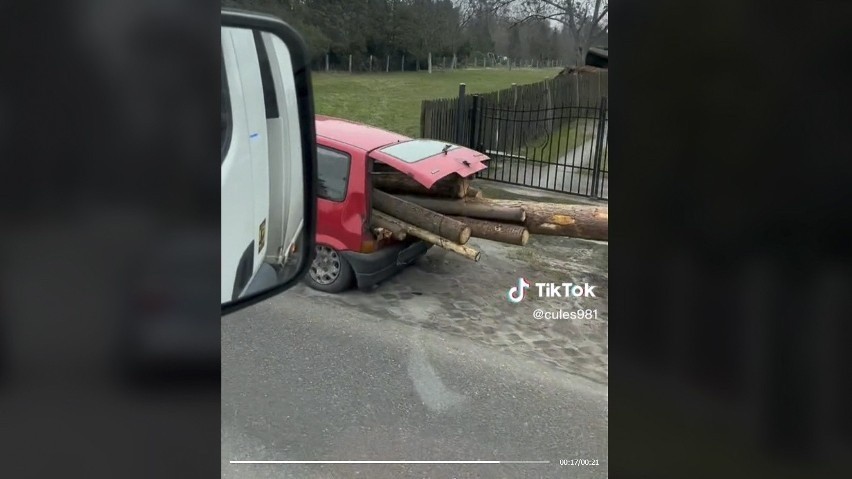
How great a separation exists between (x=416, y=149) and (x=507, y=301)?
25.3 inches

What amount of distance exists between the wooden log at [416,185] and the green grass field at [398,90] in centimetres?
17

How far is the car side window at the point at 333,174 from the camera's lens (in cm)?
257

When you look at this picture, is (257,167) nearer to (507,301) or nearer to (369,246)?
(369,246)

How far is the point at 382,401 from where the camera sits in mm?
2506

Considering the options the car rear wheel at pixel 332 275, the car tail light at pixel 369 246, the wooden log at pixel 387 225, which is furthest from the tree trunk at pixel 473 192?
the car rear wheel at pixel 332 275

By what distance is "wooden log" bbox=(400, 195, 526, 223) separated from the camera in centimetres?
249

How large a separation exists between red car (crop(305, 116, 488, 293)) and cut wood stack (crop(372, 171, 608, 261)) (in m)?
0.03

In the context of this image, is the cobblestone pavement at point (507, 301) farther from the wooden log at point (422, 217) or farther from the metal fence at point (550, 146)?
the metal fence at point (550, 146)

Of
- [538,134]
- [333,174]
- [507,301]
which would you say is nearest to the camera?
[507,301]

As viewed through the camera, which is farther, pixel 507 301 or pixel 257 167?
pixel 257 167

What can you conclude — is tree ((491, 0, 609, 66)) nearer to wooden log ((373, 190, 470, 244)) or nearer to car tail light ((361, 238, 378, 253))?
wooden log ((373, 190, 470, 244))

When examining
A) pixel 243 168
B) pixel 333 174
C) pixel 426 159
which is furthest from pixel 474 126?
pixel 243 168

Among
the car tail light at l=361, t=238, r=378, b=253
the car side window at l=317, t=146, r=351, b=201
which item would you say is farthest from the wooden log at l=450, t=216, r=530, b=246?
the car side window at l=317, t=146, r=351, b=201
